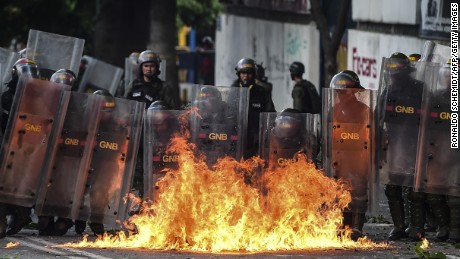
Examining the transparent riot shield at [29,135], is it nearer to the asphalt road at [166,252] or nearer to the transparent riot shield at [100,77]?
the asphalt road at [166,252]

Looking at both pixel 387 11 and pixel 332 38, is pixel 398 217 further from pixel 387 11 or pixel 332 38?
pixel 387 11

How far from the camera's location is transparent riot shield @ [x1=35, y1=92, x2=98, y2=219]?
1587 centimetres

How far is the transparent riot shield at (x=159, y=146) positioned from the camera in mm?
15578

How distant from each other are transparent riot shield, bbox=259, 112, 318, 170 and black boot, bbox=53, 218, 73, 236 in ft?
7.83

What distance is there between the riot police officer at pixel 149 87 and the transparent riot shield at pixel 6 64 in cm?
140

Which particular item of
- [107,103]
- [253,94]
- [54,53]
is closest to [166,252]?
[107,103]

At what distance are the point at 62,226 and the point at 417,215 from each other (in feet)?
12.6

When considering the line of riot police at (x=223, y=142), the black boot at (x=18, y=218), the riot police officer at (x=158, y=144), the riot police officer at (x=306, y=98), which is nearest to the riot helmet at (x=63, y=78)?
the line of riot police at (x=223, y=142)

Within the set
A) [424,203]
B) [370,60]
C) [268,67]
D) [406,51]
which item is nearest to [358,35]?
[370,60]

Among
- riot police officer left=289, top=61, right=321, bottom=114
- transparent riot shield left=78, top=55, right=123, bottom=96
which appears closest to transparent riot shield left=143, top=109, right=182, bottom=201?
riot police officer left=289, top=61, right=321, bottom=114

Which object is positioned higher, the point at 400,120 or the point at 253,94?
the point at 253,94

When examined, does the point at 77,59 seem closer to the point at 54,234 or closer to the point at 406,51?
the point at 54,234

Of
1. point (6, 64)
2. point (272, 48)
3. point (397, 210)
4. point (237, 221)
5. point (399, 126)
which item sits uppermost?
point (272, 48)

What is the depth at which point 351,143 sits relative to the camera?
50.7 feet
